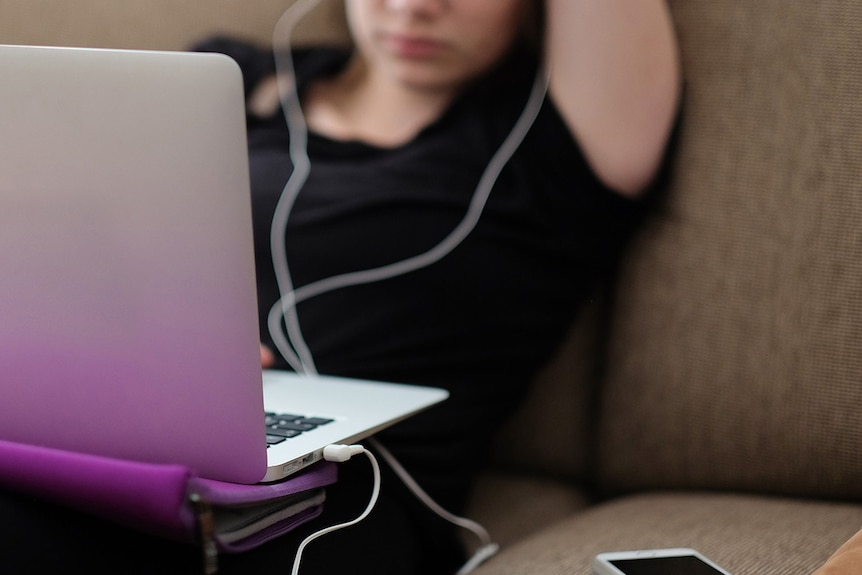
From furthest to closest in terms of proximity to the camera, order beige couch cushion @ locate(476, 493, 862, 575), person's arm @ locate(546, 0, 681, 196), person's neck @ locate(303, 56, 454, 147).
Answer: person's neck @ locate(303, 56, 454, 147), person's arm @ locate(546, 0, 681, 196), beige couch cushion @ locate(476, 493, 862, 575)

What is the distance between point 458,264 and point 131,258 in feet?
1.61

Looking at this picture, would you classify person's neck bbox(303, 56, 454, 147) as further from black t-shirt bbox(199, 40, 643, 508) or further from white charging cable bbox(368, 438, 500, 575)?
white charging cable bbox(368, 438, 500, 575)

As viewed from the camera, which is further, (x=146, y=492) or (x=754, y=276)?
(x=754, y=276)

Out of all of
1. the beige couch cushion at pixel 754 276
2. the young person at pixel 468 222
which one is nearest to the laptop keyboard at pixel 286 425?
the young person at pixel 468 222

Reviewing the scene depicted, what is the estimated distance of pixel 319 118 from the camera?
118 centimetres

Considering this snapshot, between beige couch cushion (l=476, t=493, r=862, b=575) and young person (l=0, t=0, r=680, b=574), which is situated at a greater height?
young person (l=0, t=0, r=680, b=574)

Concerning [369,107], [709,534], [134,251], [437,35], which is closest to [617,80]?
[437,35]

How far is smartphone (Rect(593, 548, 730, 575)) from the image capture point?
0.65 m

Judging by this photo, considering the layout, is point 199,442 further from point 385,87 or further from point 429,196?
point 385,87

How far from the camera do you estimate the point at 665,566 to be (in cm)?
66

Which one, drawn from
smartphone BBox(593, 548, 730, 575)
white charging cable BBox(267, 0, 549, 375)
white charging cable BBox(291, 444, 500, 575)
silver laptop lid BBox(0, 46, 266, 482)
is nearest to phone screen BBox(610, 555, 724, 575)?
smartphone BBox(593, 548, 730, 575)

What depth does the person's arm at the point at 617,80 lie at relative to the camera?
923 mm

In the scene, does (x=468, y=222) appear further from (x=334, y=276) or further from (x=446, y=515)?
→ (x=446, y=515)

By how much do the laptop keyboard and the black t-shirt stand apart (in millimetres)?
217
